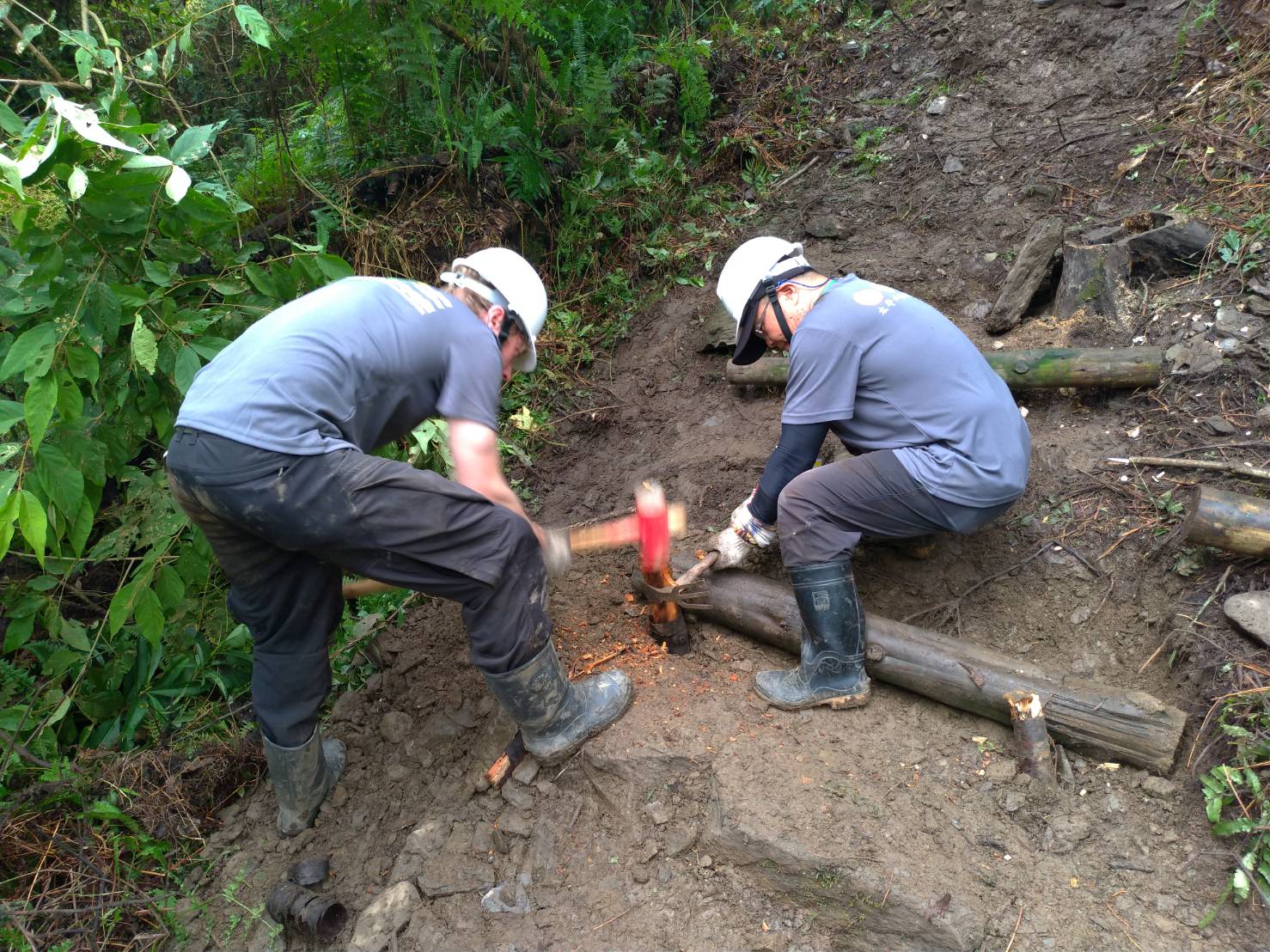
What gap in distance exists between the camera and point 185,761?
12.7ft

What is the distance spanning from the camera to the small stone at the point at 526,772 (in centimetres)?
331

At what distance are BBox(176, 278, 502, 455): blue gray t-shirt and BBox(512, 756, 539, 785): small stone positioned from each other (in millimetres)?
1453

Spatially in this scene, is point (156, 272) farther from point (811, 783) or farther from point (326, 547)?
point (811, 783)

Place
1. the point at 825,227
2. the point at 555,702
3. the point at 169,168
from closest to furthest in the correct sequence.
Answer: the point at 169,168 < the point at 555,702 < the point at 825,227

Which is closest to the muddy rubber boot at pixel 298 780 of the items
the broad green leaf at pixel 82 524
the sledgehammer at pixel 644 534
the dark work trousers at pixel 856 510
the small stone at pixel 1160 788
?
the sledgehammer at pixel 644 534

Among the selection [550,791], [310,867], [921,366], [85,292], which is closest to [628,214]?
[921,366]

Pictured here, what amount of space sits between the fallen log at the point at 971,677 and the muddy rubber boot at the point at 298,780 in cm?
167

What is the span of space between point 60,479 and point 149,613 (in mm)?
672

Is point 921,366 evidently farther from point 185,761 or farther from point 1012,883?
point 185,761

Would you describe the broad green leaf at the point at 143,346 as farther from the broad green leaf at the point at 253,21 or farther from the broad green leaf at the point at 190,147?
the broad green leaf at the point at 253,21

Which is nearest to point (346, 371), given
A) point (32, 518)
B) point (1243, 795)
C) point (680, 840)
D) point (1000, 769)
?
point (32, 518)

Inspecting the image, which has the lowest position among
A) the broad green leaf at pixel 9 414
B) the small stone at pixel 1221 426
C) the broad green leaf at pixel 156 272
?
the small stone at pixel 1221 426

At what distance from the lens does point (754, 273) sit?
3.46 m

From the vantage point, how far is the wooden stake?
298cm
